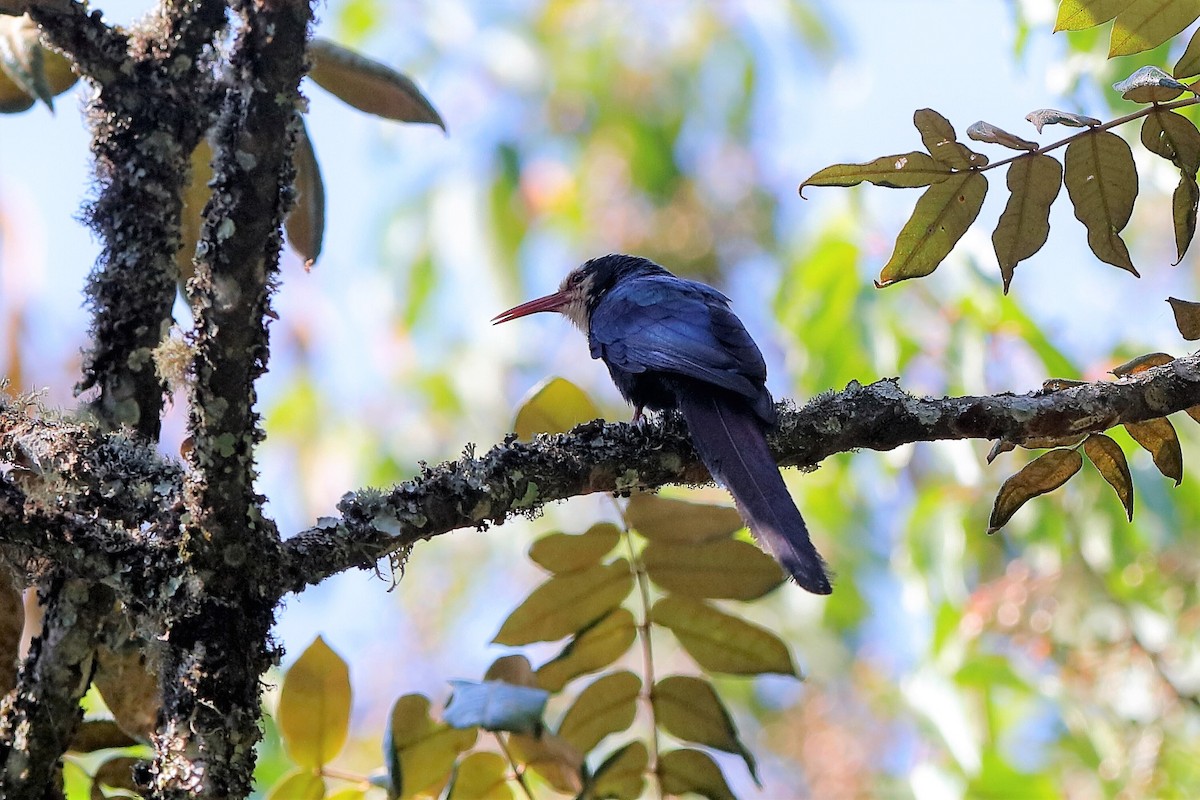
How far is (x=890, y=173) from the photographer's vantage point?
1832 millimetres

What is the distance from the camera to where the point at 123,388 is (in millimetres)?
2107

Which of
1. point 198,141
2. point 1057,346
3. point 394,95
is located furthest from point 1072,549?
point 198,141

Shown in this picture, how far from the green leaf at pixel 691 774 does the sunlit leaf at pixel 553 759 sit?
6.8 inches

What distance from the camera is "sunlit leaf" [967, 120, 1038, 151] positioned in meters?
1.77

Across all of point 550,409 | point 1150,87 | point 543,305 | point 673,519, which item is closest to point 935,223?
point 1150,87

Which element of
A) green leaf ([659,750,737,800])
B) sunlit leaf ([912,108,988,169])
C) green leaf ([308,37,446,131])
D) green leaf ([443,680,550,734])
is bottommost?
green leaf ([659,750,737,800])

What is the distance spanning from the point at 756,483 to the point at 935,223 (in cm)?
64

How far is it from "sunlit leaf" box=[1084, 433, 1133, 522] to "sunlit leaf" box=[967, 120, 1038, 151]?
0.55 metres

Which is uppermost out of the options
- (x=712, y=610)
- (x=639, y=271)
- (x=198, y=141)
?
(x=639, y=271)

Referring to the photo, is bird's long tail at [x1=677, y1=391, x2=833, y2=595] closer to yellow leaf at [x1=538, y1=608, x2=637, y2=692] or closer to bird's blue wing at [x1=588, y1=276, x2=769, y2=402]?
bird's blue wing at [x1=588, y1=276, x2=769, y2=402]

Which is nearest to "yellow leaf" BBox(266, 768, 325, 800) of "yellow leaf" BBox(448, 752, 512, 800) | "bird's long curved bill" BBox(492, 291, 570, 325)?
"yellow leaf" BBox(448, 752, 512, 800)

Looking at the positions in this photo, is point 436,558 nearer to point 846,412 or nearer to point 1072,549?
point 1072,549

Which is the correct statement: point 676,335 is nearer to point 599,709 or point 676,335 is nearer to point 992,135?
point 599,709

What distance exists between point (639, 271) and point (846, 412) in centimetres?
243
